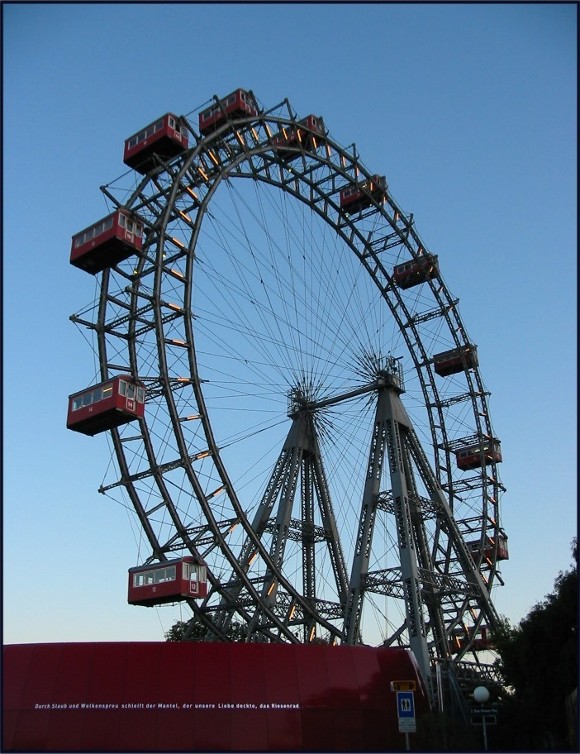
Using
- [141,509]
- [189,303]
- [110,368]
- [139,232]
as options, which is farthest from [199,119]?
[141,509]

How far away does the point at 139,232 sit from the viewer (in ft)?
108

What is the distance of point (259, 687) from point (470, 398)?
79.9 ft

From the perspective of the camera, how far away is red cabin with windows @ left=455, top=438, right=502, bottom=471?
4484 centimetres

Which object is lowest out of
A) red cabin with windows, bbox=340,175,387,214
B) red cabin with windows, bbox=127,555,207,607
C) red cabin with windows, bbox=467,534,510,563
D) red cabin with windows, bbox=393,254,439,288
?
red cabin with windows, bbox=127,555,207,607

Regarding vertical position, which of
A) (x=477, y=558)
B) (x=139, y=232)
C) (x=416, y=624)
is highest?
(x=139, y=232)

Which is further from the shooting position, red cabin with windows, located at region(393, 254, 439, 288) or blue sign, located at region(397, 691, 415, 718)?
red cabin with windows, located at region(393, 254, 439, 288)

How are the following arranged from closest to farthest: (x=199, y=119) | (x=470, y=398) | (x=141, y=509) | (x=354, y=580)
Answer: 1. (x=141, y=509)
2. (x=354, y=580)
3. (x=199, y=119)
4. (x=470, y=398)

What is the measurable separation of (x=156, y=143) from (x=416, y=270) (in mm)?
17160

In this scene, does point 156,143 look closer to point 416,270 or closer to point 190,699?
point 416,270

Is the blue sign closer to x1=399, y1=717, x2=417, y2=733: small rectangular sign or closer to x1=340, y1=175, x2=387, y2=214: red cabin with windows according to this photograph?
x1=399, y1=717, x2=417, y2=733: small rectangular sign

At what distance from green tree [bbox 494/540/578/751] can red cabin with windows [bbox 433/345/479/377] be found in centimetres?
1855

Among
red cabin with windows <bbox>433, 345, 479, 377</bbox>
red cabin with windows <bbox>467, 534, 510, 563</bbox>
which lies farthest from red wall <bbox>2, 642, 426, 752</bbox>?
red cabin with windows <bbox>433, 345, 479, 377</bbox>

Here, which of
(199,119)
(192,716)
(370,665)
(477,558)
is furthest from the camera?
(477,558)

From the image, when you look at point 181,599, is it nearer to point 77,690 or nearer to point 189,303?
point 77,690
